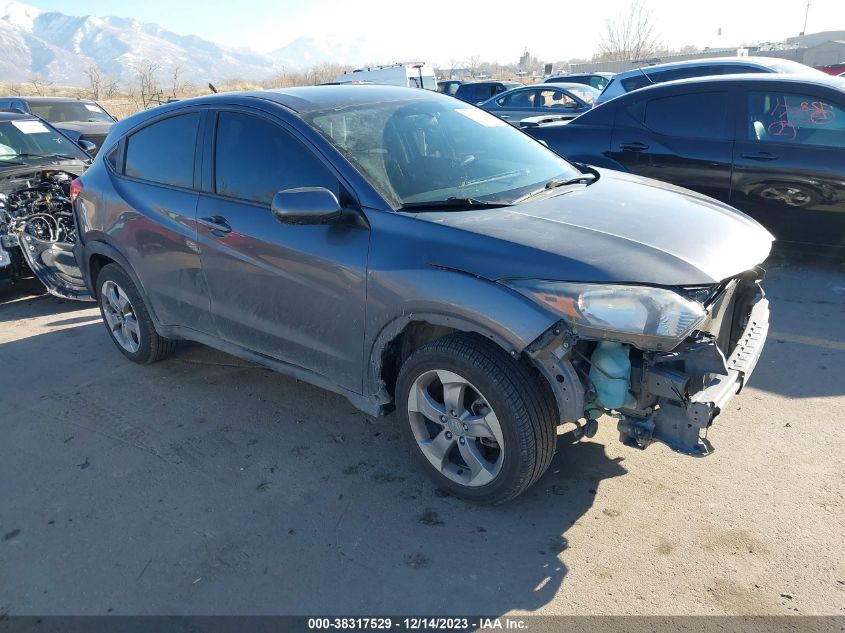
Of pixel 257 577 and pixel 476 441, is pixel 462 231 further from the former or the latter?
pixel 257 577

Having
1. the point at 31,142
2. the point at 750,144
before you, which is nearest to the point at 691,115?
the point at 750,144

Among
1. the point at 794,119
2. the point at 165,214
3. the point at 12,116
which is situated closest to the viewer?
the point at 165,214

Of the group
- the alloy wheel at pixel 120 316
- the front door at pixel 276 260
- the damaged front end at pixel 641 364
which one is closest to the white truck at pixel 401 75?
the alloy wheel at pixel 120 316

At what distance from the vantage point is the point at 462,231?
2.86 meters

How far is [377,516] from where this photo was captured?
3.03 metres

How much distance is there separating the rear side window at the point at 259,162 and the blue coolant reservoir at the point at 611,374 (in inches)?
58.6

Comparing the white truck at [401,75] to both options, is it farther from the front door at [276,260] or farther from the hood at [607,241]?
the hood at [607,241]

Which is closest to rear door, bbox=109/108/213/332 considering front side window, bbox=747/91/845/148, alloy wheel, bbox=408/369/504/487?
alloy wheel, bbox=408/369/504/487

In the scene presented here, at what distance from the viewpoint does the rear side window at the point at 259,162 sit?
340 centimetres

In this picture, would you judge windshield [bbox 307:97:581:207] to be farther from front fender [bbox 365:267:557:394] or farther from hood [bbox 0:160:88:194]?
hood [bbox 0:160:88:194]

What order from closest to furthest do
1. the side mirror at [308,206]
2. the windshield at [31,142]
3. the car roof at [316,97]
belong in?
the side mirror at [308,206]
the car roof at [316,97]
the windshield at [31,142]

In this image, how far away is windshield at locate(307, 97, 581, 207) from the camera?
130 inches

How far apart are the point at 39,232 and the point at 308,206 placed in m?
4.91

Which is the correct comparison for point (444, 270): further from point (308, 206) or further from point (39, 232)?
point (39, 232)
